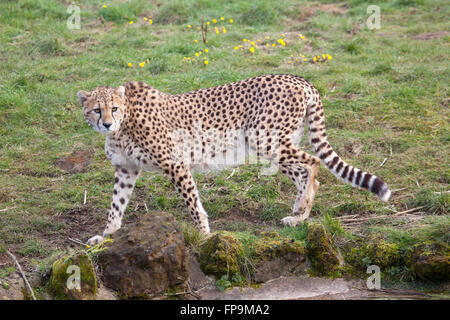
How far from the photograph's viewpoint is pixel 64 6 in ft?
33.9

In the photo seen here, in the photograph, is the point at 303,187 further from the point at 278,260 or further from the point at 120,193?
the point at 120,193

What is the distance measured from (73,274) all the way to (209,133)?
1848mm

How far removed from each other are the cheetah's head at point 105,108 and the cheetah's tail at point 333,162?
1576 millimetres

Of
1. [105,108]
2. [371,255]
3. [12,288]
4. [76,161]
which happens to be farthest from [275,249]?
[76,161]

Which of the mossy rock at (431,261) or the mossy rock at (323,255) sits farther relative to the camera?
the mossy rock at (323,255)

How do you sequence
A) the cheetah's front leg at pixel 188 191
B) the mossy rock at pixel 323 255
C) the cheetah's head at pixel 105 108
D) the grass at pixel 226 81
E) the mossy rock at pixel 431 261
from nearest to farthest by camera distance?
1. the mossy rock at pixel 431 261
2. the mossy rock at pixel 323 255
3. the cheetah's head at pixel 105 108
4. the cheetah's front leg at pixel 188 191
5. the grass at pixel 226 81

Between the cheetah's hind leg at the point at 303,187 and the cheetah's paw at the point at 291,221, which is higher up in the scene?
the cheetah's hind leg at the point at 303,187

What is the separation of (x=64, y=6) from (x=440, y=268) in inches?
295

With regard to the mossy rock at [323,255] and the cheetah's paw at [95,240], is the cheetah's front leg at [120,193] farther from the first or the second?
the mossy rock at [323,255]

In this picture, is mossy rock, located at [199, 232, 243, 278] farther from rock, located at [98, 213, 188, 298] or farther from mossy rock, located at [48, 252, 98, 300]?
mossy rock, located at [48, 252, 98, 300]

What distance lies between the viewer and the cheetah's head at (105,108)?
5.06 meters

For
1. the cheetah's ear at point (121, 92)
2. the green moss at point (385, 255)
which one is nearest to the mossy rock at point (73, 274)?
the cheetah's ear at point (121, 92)
